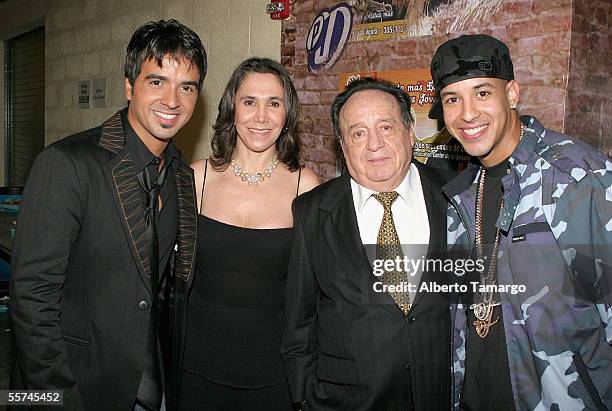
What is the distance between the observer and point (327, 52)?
11.0 feet

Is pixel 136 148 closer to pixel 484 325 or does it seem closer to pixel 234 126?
pixel 234 126

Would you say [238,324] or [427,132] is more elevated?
[427,132]

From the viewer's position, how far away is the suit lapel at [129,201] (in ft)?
6.08

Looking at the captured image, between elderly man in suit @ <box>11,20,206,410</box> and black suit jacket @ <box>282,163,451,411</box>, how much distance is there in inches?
20.2

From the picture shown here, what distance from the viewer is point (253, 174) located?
2502mm

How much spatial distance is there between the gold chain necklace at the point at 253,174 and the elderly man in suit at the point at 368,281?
376 mm

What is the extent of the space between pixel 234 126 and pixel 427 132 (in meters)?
1.00

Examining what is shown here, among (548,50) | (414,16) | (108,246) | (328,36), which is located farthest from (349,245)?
(328,36)

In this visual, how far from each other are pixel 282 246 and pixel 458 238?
0.72 m

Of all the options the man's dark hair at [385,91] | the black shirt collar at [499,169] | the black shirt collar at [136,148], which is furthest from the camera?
the man's dark hair at [385,91]

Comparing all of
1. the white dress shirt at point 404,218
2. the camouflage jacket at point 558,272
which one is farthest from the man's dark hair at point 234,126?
the camouflage jacket at point 558,272

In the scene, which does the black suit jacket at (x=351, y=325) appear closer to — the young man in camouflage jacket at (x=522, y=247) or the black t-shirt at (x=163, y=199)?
the young man in camouflage jacket at (x=522, y=247)

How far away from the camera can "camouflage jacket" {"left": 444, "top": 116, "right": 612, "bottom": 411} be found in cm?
155

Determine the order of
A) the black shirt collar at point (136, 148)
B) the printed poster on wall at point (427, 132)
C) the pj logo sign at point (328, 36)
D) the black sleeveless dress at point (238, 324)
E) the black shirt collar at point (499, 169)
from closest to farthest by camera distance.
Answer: the black shirt collar at point (499, 169), the black shirt collar at point (136, 148), the black sleeveless dress at point (238, 324), the printed poster on wall at point (427, 132), the pj logo sign at point (328, 36)
